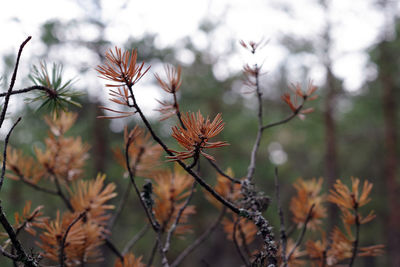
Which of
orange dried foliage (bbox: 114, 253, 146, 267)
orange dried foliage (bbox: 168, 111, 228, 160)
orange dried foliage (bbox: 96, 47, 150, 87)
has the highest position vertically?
orange dried foliage (bbox: 96, 47, 150, 87)

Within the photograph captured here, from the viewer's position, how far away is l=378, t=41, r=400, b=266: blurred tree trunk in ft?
20.7

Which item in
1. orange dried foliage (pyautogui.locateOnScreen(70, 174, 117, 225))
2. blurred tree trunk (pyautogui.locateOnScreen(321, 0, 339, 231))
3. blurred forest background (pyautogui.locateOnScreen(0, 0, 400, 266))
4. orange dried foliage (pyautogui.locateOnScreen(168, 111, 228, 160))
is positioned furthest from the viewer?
blurred tree trunk (pyautogui.locateOnScreen(321, 0, 339, 231))

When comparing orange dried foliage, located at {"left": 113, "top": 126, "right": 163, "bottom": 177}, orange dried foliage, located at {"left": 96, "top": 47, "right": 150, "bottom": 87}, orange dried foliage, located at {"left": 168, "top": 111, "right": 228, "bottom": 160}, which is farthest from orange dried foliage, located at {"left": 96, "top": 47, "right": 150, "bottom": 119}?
orange dried foliage, located at {"left": 113, "top": 126, "right": 163, "bottom": 177}

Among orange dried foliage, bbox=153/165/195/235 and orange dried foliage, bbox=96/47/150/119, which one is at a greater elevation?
orange dried foliage, bbox=96/47/150/119

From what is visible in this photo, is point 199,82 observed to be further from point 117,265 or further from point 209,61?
point 117,265

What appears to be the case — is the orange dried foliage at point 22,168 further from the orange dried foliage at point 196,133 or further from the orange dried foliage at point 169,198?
the orange dried foliage at point 196,133

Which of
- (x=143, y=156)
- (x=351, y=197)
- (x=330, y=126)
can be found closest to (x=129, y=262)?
(x=143, y=156)

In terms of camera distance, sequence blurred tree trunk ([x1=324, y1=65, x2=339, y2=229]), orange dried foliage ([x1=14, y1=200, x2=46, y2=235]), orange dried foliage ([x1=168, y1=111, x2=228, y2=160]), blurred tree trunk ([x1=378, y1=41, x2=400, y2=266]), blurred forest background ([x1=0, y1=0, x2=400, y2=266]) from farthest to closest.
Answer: blurred tree trunk ([x1=324, y1=65, x2=339, y2=229]) < blurred tree trunk ([x1=378, y1=41, x2=400, y2=266]) < blurred forest background ([x1=0, y1=0, x2=400, y2=266]) < orange dried foliage ([x1=14, y1=200, x2=46, y2=235]) < orange dried foliage ([x1=168, y1=111, x2=228, y2=160])

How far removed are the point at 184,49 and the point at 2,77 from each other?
18.8ft

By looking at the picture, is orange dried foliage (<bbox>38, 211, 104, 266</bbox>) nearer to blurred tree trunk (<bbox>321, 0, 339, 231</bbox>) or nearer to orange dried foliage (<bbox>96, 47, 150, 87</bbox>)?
orange dried foliage (<bbox>96, 47, 150, 87</bbox>)

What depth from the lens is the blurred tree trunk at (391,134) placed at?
20.7 feet

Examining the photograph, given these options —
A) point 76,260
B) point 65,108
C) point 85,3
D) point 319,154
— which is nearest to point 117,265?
point 76,260

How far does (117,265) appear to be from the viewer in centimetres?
80

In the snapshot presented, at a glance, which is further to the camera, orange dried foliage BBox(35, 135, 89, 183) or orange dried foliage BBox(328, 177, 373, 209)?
orange dried foliage BBox(35, 135, 89, 183)
